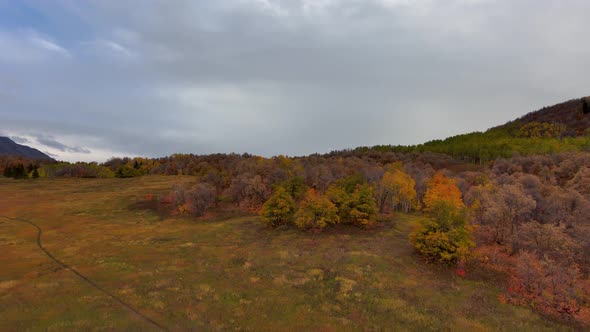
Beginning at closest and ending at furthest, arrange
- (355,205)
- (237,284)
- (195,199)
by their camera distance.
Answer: (237,284) < (355,205) < (195,199)

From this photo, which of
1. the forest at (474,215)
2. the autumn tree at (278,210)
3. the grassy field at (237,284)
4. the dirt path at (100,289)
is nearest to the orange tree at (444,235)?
the forest at (474,215)

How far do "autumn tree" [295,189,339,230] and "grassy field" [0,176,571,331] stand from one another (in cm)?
273

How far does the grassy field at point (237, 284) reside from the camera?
85.8 ft

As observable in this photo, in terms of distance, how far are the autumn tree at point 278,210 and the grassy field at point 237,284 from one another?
2698 mm

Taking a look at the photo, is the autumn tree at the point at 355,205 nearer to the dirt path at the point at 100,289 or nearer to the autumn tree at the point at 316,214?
the autumn tree at the point at 316,214

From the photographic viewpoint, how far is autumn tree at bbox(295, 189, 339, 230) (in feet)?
190

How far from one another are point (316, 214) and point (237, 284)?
28843 mm

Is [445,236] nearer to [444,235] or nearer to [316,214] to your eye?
[444,235]

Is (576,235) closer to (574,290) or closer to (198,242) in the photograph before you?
(574,290)

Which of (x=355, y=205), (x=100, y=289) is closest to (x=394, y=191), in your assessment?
(x=355, y=205)

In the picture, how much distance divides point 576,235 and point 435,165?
147863 mm

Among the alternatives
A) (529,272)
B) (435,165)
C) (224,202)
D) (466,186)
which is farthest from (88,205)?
(435,165)

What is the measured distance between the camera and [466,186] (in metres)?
89.8

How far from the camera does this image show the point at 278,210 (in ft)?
198
